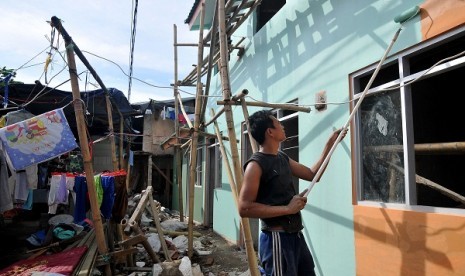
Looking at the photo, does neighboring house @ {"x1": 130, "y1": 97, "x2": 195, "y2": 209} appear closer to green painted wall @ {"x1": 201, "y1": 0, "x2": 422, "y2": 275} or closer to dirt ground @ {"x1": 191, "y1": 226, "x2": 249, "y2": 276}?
dirt ground @ {"x1": 191, "y1": 226, "x2": 249, "y2": 276}

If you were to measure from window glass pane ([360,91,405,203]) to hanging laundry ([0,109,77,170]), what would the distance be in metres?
3.64

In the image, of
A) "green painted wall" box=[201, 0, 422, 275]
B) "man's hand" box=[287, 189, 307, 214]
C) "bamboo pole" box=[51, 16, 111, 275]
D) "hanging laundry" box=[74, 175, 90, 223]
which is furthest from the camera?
"hanging laundry" box=[74, 175, 90, 223]

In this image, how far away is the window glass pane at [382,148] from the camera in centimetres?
300

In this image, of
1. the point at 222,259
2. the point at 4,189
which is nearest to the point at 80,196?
the point at 4,189

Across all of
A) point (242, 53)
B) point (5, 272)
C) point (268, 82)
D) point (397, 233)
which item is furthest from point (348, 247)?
point (242, 53)

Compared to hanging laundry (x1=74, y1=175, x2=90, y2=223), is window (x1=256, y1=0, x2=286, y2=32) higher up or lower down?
higher up

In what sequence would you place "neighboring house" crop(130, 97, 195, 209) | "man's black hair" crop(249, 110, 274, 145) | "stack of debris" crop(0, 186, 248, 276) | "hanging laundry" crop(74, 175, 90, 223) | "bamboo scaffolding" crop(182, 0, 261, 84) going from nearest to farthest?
"man's black hair" crop(249, 110, 274, 145) < "stack of debris" crop(0, 186, 248, 276) < "hanging laundry" crop(74, 175, 90, 223) < "bamboo scaffolding" crop(182, 0, 261, 84) < "neighboring house" crop(130, 97, 195, 209)

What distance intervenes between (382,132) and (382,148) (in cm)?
16

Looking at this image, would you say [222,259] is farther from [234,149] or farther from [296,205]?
[296,205]

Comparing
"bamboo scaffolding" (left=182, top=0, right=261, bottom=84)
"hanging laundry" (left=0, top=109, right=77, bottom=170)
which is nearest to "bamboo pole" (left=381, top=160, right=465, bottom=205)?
"bamboo scaffolding" (left=182, top=0, right=261, bottom=84)

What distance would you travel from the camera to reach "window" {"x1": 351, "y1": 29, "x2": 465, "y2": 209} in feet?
9.20

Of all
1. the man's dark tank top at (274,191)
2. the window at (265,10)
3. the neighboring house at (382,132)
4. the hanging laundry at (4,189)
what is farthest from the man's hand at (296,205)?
the window at (265,10)

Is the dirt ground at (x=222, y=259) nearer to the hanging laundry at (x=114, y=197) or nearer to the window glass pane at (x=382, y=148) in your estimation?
the hanging laundry at (x=114, y=197)

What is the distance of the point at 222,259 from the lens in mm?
6246
